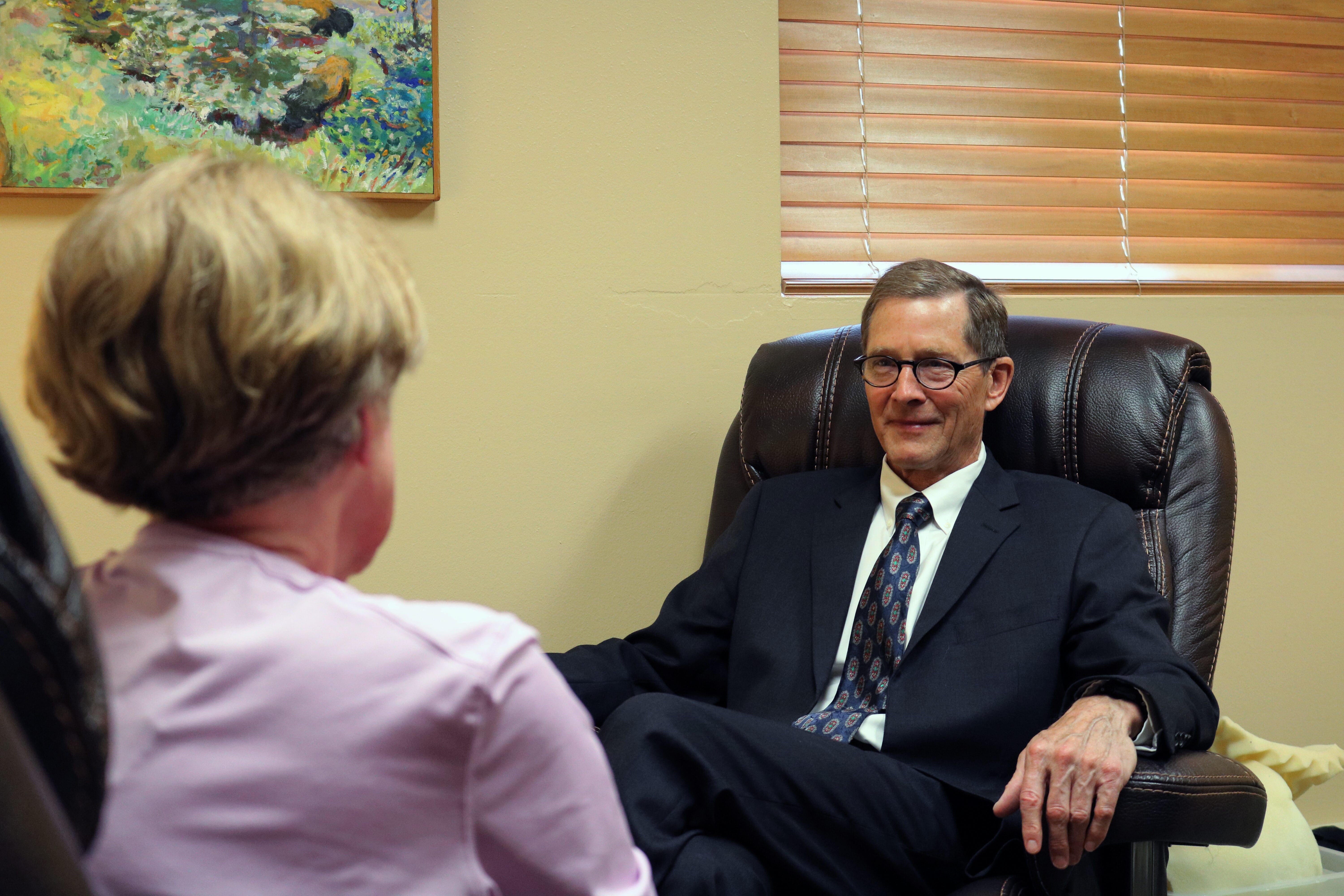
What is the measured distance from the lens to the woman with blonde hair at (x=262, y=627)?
1.74ft

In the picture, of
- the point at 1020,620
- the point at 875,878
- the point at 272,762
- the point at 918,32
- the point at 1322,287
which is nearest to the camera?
the point at 272,762

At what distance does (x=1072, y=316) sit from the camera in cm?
238

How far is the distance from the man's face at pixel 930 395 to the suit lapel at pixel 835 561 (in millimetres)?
98

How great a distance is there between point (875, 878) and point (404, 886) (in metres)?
1.04

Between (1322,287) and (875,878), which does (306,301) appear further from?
(1322,287)

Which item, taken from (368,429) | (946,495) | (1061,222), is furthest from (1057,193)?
(368,429)

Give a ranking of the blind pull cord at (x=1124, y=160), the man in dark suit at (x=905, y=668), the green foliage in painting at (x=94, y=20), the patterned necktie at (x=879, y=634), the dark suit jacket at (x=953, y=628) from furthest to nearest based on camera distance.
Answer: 1. the blind pull cord at (x=1124, y=160)
2. the green foliage in painting at (x=94, y=20)
3. the patterned necktie at (x=879, y=634)
4. the dark suit jacket at (x=953, y=628)
5. the man in dark suit at (x=905, y=668)

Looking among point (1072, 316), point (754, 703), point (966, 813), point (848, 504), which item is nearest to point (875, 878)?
point (966, 813)

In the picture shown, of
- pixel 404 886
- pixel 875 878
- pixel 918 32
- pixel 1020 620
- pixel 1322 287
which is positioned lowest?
pixel 875 878

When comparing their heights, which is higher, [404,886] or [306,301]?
[306,301]

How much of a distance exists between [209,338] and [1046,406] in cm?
156

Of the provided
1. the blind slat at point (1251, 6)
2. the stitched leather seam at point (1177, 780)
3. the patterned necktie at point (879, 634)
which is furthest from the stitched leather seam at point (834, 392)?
the blind slat at point (1251, 6)

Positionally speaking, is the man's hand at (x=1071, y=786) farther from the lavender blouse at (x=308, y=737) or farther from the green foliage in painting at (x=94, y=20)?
the green foliage in painting at (x=94, y=20)

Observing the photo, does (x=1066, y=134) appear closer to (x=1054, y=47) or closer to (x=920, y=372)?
(x=1054, y=47)
